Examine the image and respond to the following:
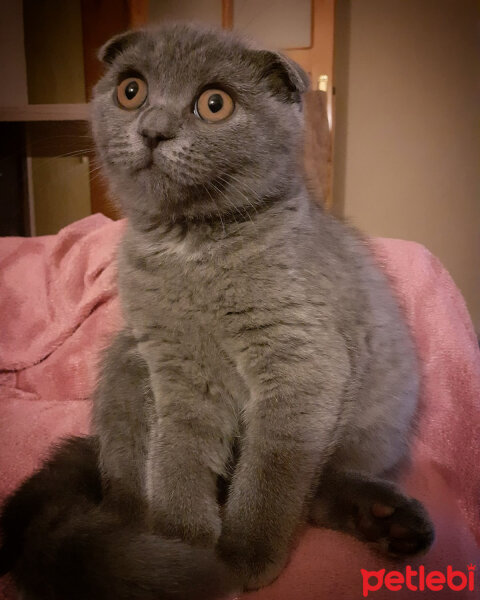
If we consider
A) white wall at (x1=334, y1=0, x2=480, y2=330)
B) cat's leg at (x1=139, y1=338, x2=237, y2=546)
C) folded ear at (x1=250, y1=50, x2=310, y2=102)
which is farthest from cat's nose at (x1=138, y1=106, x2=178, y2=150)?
white wall at (x1=334, y1=0, x2=480, y2=330)

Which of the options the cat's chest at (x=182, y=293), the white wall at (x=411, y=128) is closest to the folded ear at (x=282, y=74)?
the cat's chest at (x=182, y=293)

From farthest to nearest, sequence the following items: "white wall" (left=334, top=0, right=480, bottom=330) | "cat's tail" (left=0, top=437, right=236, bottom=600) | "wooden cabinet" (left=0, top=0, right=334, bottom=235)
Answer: "white wall" (left=334, top=0, right=480, bottom=330), "wooden cabinet" (left=0, top=0, right=334, bottom=235), "cat's tail" (left=0, top=437, right=236, bottom=600)

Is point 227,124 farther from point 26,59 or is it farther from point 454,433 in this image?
point 26,59

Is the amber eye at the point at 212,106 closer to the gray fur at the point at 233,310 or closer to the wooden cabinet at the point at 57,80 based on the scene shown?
the gray fur at the point at 233,310

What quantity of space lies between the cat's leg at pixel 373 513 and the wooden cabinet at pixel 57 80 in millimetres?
942

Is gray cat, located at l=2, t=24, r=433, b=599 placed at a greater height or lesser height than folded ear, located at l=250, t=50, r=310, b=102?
lesser

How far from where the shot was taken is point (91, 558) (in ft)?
1.84

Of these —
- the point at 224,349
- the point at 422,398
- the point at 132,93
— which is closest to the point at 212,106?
the point at 132,93

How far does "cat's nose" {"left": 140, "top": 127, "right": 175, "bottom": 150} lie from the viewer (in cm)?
67

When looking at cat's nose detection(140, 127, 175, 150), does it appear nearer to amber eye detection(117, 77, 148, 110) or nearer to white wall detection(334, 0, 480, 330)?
amber eye detection(117, 77, 148, 110)

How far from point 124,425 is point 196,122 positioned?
475 mm

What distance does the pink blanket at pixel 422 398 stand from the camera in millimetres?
677

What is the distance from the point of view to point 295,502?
0.69 m

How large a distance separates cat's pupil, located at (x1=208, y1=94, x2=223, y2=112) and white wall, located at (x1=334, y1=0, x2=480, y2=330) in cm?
148
